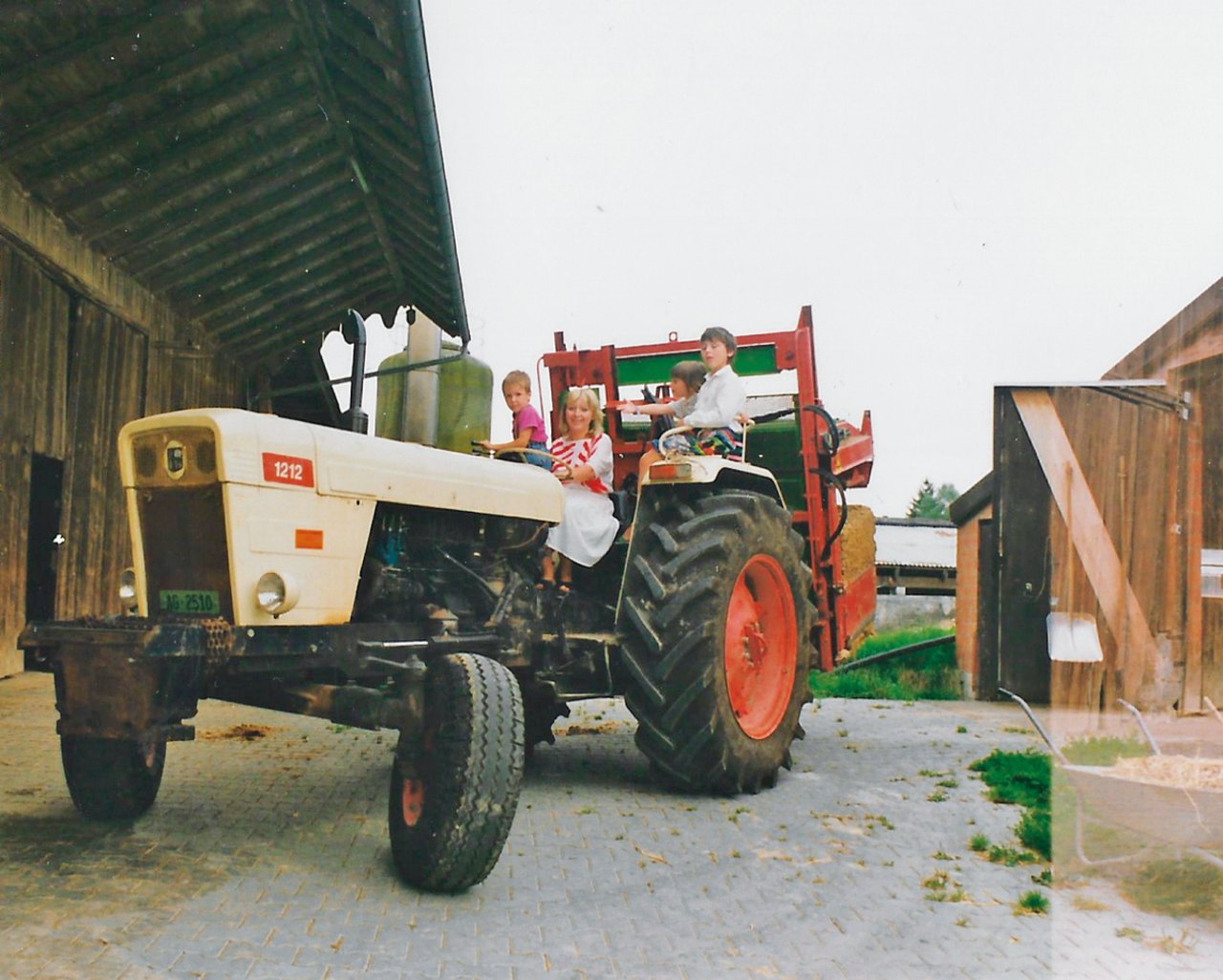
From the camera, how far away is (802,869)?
152 inches

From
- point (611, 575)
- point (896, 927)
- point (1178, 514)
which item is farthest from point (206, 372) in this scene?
point (896, 927)

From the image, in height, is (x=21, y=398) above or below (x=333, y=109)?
below

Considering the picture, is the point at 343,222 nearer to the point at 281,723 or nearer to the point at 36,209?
the point at 36,209

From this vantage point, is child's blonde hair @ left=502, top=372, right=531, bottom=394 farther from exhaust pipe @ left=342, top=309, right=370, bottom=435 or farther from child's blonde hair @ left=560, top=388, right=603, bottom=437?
exhaust pipe @ left=342, top=309, right=370, bottom=435

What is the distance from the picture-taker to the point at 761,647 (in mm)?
5566

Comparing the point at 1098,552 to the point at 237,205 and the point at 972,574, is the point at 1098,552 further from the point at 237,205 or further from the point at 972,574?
the point at 237,205

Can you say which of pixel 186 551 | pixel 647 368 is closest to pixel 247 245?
pixel 647 368

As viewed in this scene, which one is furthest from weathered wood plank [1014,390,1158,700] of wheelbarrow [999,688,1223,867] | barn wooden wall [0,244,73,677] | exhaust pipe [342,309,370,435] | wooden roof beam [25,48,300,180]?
barn wooden wall [0,244,73,677]

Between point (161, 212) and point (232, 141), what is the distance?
95 cm

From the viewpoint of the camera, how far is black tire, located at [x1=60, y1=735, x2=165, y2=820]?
406cm

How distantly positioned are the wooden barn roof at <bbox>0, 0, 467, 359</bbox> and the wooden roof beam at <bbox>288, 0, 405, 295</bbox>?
0.01 meters

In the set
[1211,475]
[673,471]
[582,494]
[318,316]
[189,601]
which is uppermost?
[318,316]

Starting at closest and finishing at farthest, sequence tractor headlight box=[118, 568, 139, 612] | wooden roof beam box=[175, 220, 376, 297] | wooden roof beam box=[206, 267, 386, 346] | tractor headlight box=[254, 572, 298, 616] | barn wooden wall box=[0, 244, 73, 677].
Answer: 1. tractor headlight box=[254, 572, 298, 616]
2. tractor headlight box=[118, 568, 139, 612]
3. barn wooden wall box=[0, 244, 73, 677]
4. wooden roof beam box=[175, 220, 376, 297]
5. wooden roof beam box=[206, 267, 386, 346]

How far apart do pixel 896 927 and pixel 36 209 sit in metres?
6.40
